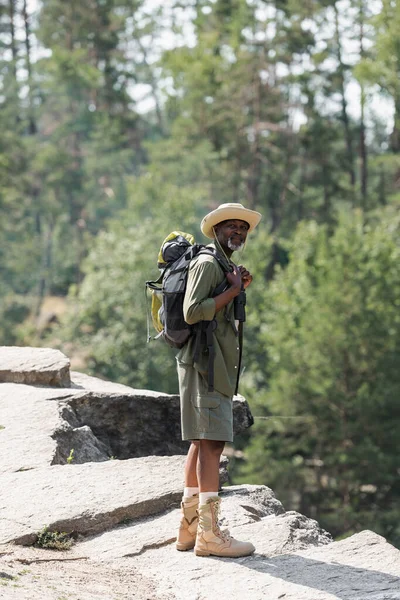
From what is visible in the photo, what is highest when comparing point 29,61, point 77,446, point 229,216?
point 29,61

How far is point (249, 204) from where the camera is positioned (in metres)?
36.2

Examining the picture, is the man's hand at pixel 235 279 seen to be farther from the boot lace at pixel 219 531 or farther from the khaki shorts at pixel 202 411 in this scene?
the boot lace at pixel 219 531

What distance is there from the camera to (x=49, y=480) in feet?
20.4

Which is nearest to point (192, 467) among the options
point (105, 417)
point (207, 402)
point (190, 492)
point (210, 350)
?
point (190, 492)

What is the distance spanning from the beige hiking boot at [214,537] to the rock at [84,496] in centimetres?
88

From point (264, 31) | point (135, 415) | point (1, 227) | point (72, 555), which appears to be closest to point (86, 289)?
point (1, 227)

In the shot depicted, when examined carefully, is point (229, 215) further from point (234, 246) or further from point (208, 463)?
point (208, 463)

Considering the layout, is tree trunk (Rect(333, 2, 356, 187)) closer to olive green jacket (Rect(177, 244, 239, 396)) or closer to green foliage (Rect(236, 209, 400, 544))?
green foliage (Rect(236, 209, 400, 544))

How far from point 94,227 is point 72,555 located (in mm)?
43535

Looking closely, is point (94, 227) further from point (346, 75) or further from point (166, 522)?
point (166, 522)

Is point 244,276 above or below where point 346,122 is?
below

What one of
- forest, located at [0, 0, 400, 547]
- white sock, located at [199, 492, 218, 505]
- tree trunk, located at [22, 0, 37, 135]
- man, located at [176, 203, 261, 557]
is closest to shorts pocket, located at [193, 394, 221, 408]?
man, located at [176, 203, 261, 557]

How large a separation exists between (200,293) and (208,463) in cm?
94

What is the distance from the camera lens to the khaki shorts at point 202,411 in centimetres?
509
